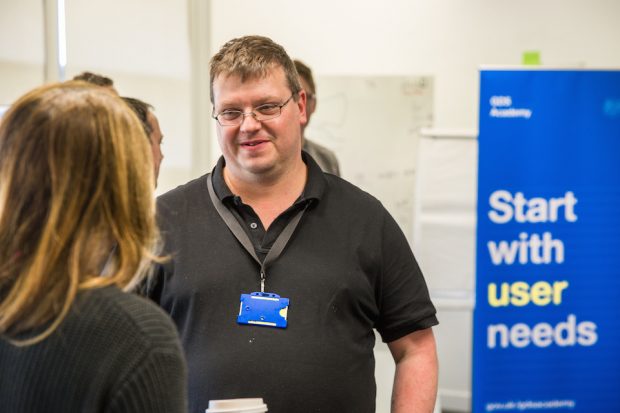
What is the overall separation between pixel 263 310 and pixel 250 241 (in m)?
0.17

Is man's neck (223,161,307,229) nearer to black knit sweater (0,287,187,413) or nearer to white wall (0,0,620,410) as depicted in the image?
black knit sweater (0,287,187,413)

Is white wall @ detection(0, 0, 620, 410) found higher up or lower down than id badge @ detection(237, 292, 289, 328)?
higher up

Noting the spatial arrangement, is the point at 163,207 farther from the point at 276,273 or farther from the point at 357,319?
the point at 357,319

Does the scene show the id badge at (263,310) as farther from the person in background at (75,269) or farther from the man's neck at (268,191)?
the person in background at (75,269)

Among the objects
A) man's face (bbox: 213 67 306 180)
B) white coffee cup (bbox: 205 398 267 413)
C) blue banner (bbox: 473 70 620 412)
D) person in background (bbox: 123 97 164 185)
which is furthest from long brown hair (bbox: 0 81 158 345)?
blue banner (bbox: 473 70 620 412)

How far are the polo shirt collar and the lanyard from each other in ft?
0.06

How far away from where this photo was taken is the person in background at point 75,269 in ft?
2.81

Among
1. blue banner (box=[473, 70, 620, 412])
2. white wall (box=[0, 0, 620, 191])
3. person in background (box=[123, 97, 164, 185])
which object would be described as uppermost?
white wall (box=[0, 0, 620, 191])

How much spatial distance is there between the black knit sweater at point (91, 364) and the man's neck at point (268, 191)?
2.73 feet

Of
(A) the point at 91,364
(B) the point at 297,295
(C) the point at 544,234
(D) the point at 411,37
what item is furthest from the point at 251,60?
(D) the point at 411,37

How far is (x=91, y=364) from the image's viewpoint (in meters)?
0.85

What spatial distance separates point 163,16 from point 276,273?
2.90 meters

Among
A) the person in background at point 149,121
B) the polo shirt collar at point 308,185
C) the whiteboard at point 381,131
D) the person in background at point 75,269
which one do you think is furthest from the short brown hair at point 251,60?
the whiteboard at point 381,131

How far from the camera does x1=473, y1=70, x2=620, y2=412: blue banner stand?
3.28m
